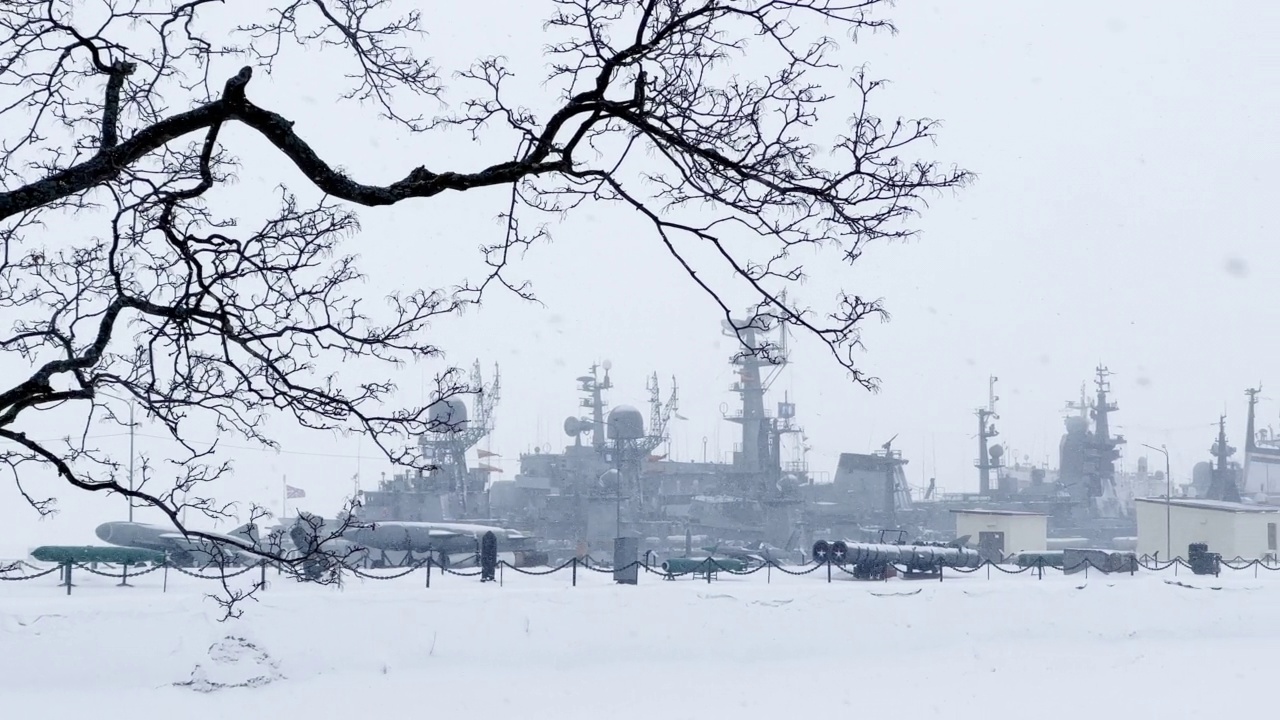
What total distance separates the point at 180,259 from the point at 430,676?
11810 millimetres

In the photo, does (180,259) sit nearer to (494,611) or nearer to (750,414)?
(494,611)

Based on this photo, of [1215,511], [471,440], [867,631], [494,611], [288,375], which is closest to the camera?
[288,375]

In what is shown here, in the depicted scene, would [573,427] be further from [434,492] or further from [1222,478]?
[1222,478]

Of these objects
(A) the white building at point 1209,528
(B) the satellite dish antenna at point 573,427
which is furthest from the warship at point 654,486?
(A) the white building at point 1209,528

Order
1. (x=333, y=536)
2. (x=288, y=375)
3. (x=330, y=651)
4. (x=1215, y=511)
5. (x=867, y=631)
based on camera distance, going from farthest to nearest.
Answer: (x=1215, y=511) → (x=867, y=631) → (x=330, y=651) → (x=288, y=375) → (x=333, y=536)

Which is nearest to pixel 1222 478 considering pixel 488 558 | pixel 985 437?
pixel 985 437

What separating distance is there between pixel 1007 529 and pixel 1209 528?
265 inches

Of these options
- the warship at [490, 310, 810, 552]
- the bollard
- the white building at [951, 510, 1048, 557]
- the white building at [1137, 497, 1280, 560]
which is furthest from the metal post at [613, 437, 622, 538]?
the bollard

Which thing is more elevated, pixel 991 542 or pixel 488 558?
pixel 488 558

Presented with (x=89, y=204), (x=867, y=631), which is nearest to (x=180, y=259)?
(x=89, y=204)

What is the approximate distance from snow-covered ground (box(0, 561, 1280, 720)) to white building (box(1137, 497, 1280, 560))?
17.0 meters

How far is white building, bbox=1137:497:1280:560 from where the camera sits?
37.2m

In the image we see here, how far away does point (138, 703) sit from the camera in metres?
14.1

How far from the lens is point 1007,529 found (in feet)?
133
